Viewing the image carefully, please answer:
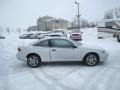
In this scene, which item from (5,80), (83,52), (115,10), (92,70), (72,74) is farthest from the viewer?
(115,10)

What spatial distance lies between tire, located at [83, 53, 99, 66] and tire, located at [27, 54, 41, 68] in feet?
7.51

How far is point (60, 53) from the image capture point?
8555 millimetres

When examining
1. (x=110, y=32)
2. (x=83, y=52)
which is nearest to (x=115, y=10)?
(x=110, y=32)

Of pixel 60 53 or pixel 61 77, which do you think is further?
pixel 60 53

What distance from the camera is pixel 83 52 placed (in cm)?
854

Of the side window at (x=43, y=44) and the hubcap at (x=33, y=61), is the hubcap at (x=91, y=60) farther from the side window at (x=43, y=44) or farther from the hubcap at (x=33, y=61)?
the hubcap at (x=33, y=61)

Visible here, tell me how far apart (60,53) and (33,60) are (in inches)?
52.9

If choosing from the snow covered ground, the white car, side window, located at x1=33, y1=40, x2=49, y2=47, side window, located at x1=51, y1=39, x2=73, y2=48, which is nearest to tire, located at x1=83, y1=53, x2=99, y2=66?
the white car

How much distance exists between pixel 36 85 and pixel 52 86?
562 millimetres

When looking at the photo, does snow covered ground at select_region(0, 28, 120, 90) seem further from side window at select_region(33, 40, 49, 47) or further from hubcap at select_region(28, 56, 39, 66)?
side window at select_region(33, 40, 49, 47)

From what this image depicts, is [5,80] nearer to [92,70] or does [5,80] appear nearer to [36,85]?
[36,85]

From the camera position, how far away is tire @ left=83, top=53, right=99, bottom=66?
857 cm

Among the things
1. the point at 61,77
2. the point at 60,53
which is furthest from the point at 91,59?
the point at 61,77

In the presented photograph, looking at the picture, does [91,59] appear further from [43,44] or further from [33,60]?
[33,60]
